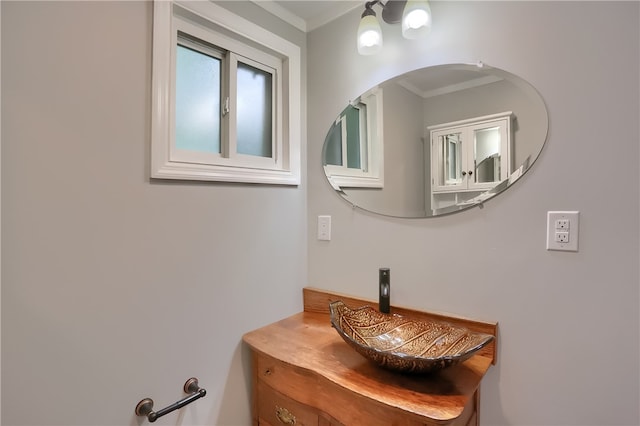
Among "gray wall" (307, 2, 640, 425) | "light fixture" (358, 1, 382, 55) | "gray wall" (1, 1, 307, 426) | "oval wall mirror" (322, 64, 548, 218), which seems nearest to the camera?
"gray wall" (1, 1, 307, 426)

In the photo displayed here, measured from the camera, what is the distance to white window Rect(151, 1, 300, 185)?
1.09 metres

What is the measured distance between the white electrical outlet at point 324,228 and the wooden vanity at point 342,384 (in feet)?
0.97

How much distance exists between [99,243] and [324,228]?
3.09 feet

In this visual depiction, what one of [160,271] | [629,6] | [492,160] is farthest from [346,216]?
[629,6]

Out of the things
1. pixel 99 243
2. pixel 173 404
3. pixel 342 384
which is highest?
pixel 99 243

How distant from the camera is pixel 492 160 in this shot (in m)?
1.12

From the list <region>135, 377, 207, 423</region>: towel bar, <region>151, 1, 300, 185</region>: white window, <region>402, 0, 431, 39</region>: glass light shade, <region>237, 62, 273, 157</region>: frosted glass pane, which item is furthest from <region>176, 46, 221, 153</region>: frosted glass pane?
<region>135, 377, 207, 423</region>: towel bar

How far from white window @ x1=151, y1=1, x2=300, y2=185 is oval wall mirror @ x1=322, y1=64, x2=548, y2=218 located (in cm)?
29

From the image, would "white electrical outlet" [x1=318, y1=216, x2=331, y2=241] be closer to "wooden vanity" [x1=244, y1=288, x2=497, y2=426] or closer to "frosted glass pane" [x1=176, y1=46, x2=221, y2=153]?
"wooden vanity" [x1=244, y1=288, x2=497, y2=426]

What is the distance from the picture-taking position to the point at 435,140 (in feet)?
4.18

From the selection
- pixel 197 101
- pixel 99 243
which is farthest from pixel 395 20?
pixel 99 243

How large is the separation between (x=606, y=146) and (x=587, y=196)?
0.16 meters

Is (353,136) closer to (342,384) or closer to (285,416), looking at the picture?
(342,384)

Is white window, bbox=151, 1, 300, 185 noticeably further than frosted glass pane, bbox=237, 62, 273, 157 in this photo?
No
